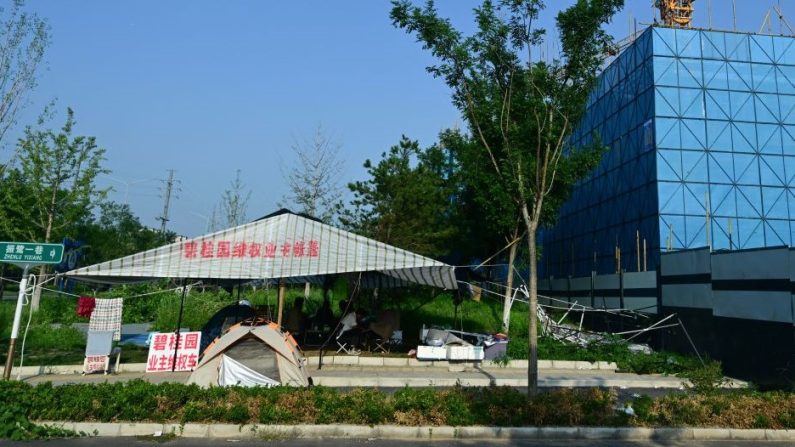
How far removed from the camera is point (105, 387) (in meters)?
8.39

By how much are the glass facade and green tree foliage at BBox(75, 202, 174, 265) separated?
129 ft

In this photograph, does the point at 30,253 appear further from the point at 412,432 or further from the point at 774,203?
the point at 774,203

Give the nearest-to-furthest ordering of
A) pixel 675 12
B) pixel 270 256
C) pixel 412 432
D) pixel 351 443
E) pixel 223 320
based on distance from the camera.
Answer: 1. pixel 351 443
2. pixel 412 432
3. pixel 270 256
4. pixel 223 320
5. pixel 675 12

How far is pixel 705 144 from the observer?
28438 millimetres

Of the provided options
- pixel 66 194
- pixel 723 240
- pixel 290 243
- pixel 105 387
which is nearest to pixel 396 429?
pixel 105 387

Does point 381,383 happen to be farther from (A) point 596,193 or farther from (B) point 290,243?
(A) point 596,193

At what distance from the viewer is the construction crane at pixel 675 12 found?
34.4 m

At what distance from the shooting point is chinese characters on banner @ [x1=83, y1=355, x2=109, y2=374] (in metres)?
12.0

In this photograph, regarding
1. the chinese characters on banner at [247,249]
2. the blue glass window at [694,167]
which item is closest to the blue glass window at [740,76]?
the blue glass window at [694,167]

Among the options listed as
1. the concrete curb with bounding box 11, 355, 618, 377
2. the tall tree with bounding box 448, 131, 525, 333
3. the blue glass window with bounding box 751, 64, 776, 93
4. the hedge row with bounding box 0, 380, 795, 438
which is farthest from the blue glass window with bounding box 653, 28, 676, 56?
the hedge row with bounding box 0, 380, 795, 438

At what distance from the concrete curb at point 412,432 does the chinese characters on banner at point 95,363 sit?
512 cm

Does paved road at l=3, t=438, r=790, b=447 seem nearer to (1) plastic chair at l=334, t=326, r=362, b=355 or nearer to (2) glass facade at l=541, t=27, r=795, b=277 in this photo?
(1) plastic chair at l=334, t=326, r=362, b=355

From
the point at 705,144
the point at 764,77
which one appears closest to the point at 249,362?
the point at 705,144

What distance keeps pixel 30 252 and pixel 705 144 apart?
103ft
